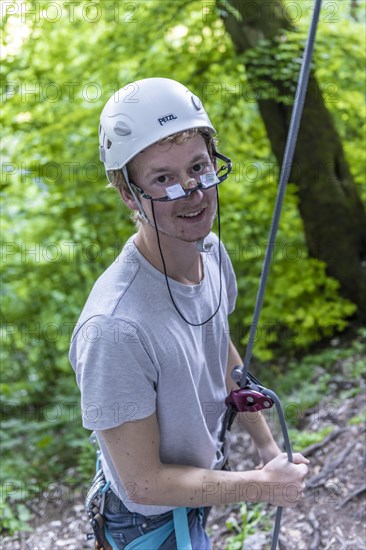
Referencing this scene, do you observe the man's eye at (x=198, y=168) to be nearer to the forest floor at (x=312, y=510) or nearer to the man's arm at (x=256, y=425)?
the man's arm at (x=256, y=425)

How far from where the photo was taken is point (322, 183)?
17.2 feet

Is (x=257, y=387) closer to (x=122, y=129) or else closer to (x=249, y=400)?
(x=249, y=400)

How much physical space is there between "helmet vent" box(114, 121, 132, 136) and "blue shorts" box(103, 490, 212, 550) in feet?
3.77

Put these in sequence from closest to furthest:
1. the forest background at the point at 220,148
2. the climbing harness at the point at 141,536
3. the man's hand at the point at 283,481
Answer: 1. the man's hand at the point at 283,481
2. the climbing harness at the point at 141,536
3. the forest background at the point at 220,148

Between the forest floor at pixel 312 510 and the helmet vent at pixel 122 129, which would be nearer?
the helmet vent at pixel 122 129

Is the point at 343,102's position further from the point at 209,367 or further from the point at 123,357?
the point at 123,357

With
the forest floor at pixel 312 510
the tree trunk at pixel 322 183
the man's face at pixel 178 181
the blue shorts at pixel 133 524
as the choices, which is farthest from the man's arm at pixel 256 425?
the tree trunk at pixel 322 183

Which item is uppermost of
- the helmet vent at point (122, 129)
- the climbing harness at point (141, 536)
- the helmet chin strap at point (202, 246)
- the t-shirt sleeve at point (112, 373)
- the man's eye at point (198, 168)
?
the helmet vent at point (122, 129)

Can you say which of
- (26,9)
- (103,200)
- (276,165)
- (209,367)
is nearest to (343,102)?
(276,165)

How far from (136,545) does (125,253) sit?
3.06 ft

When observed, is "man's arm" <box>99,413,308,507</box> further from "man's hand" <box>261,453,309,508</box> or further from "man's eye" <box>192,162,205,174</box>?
"man's eye" <box>192,162,205,174</box>

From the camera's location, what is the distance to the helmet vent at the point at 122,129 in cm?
169

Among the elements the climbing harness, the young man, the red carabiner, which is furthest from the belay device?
the climbing harness

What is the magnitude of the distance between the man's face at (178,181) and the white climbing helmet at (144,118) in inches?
1.5
